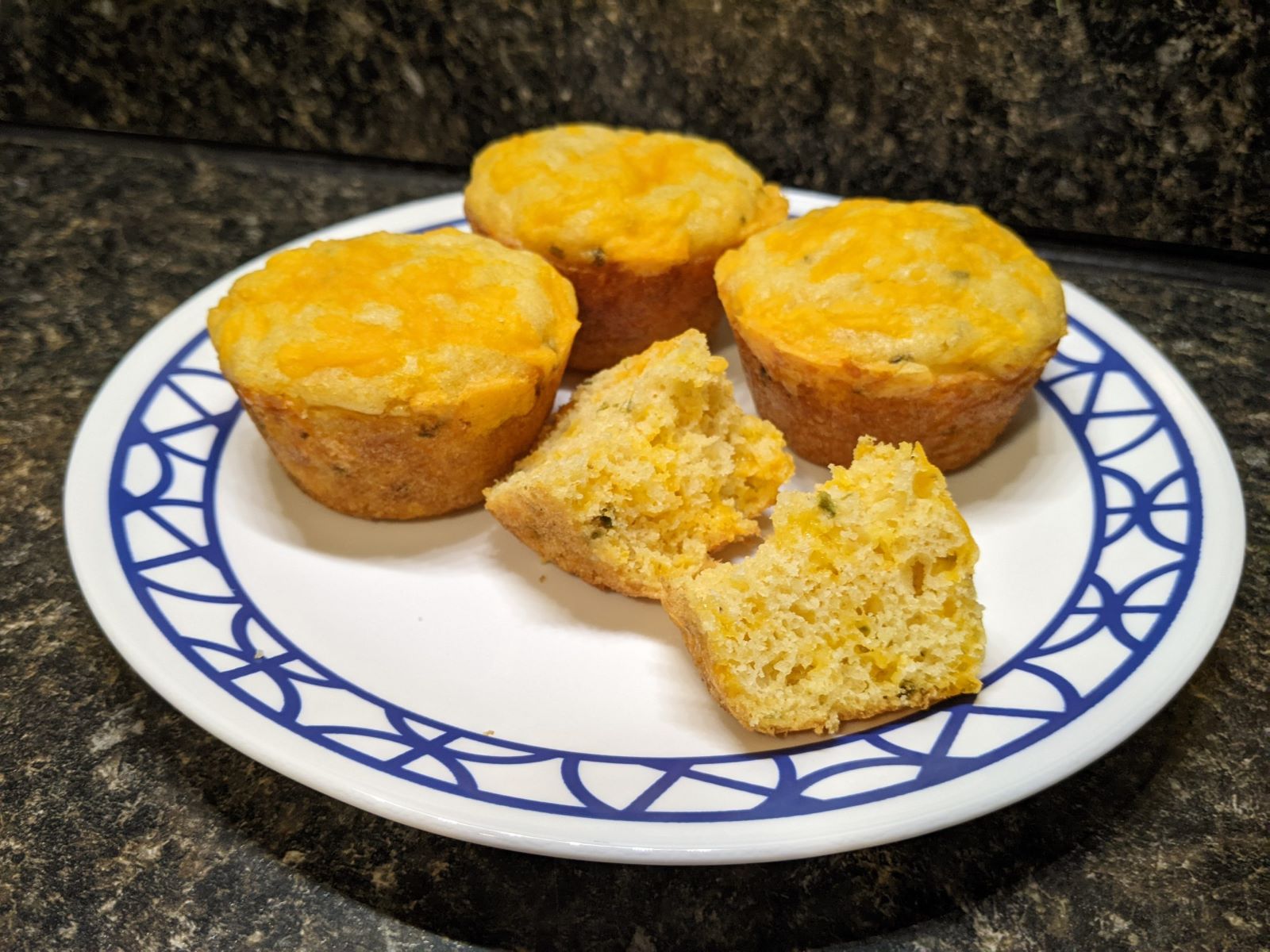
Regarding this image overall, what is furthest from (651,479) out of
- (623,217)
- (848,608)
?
(623,217)

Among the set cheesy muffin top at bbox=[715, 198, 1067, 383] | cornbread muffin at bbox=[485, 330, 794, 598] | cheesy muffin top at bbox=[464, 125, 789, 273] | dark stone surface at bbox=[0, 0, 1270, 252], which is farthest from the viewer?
dark stone surface at bbox=[0, 0, 1270, 252]

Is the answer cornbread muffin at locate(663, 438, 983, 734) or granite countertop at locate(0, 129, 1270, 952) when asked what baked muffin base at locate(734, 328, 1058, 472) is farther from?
granite countertop at locate(0, 129, 1270, 952)

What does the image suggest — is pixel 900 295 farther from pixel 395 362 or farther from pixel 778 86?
pixel 778 86

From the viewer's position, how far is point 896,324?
1991 mm

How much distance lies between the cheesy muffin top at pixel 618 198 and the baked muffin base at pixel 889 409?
0.93 feet

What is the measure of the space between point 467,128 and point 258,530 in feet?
5.69

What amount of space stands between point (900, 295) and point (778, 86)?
3.92 ft

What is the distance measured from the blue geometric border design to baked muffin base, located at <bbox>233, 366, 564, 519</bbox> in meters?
0.21

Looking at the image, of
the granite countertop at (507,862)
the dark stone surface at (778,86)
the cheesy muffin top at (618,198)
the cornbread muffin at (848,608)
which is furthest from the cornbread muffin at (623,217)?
the granite countertop at (507,862)

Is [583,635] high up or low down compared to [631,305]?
down

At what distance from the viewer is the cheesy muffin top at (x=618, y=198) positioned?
90.0 inches

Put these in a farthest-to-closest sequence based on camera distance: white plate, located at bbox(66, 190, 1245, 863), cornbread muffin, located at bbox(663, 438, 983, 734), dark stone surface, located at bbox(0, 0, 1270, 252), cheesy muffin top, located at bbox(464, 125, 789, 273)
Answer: dark stone surface, located at bbox(0, 0, 1270, 252), cheesy muffin top, located at bbox(464, 125, 789, 273), cornbread muffin, located at bbox(663, 438, 983, 734), white plate, located at bbox(66, 190, 1245, 863)

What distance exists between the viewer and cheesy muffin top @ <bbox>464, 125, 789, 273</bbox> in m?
2.29

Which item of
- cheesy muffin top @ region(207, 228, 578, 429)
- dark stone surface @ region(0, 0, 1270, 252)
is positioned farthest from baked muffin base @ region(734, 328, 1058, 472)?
dark stone surface @ region(0, 0, 1270, 252)
